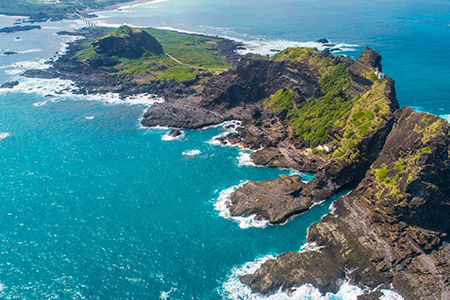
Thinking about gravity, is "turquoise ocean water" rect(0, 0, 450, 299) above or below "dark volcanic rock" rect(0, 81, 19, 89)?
below

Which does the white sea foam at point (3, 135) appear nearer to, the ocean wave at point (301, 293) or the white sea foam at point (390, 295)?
the ocean wave at point (301, 293)

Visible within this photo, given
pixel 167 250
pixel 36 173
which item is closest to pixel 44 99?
pixel 36 173

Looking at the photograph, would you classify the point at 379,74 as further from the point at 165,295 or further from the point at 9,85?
the point at 9,85

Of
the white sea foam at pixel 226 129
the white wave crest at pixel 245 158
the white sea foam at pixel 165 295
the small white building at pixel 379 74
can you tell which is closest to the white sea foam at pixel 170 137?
the white sea foam at pixel 226 129

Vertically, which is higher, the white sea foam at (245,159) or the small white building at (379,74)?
the small white building at (379,74)

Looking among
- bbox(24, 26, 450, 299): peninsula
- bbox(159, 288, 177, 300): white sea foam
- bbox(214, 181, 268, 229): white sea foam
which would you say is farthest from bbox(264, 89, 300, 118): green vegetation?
bbox(159, 288, 177, 300): white sea foam

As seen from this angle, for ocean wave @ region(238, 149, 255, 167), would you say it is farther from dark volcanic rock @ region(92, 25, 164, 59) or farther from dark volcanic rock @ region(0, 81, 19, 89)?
dark volcanic rock @ region(0, 81, 19, 89)
